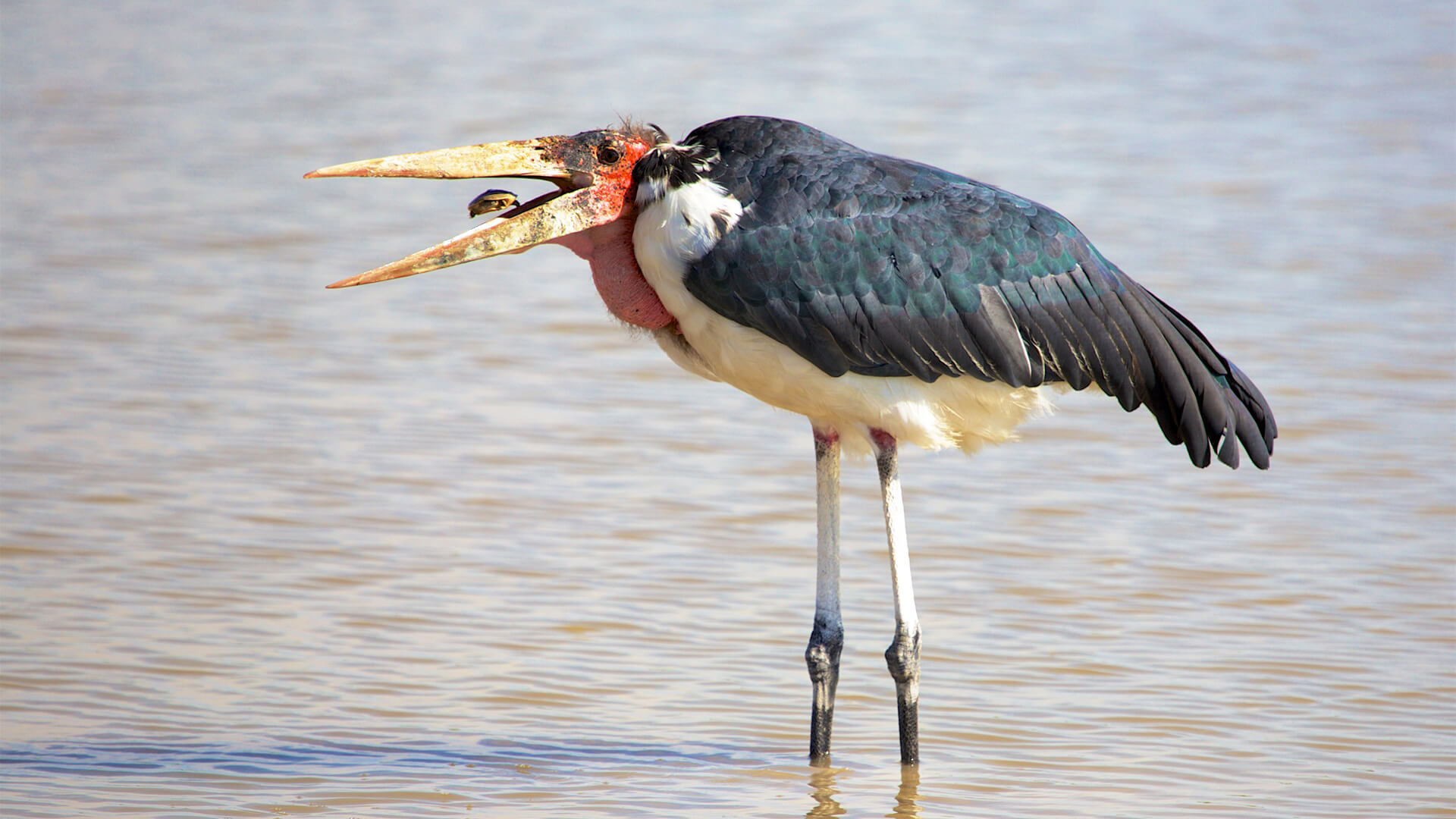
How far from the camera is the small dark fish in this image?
4.92m

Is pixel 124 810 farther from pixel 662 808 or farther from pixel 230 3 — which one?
pixel 230 3

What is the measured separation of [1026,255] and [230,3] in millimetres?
17365

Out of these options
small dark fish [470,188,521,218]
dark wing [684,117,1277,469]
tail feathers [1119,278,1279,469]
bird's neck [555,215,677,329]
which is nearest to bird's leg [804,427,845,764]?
dark wing [684,117,1277,469]

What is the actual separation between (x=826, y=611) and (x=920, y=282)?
1039 millimetres

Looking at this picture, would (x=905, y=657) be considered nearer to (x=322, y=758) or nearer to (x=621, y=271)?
(x=621, y=271)

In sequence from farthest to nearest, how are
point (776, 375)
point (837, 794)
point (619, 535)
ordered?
point (619, 535) < point (837, 794) < point (776, 375)

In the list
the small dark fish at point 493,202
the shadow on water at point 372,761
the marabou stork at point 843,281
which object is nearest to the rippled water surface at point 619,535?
the shadow on water at point 372,761

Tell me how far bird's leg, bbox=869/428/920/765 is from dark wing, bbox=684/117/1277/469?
0.90ft

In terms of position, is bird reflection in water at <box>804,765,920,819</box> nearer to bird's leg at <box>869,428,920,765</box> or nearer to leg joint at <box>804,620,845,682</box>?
bird's leg at <box>869,428,920,765</box>

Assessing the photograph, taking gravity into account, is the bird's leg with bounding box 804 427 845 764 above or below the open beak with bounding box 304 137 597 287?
below

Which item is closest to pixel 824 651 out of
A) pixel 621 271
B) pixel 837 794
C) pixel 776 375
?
pixel 837 794

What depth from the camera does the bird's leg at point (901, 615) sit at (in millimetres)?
5051

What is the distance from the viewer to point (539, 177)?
4.94 metres

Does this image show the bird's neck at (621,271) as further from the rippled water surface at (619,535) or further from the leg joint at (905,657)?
the rippled water surface at (619,535)
